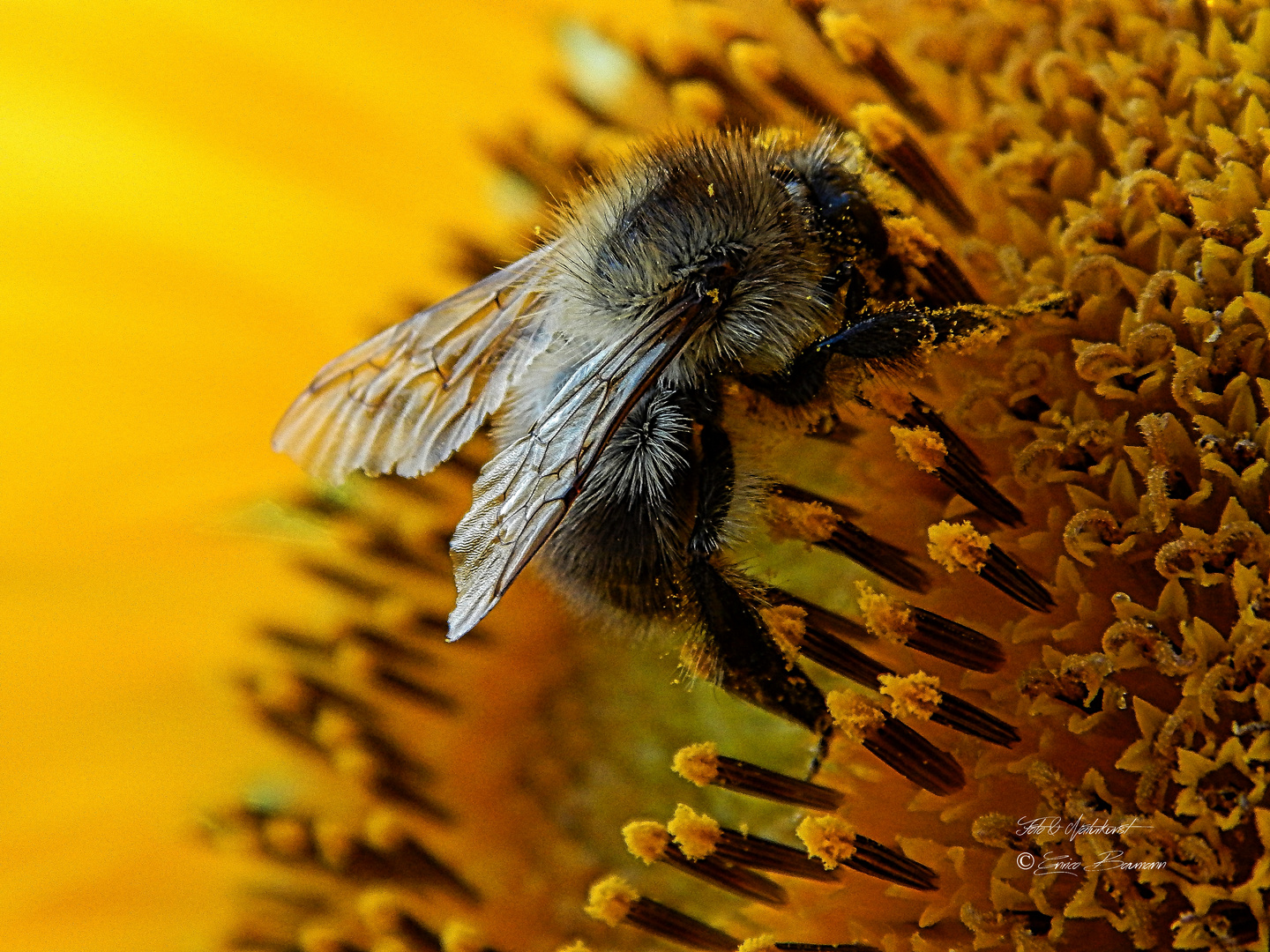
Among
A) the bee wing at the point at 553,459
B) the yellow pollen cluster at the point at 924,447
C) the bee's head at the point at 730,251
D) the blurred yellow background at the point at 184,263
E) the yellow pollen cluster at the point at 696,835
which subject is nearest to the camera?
the bee wing at the point at 553,459

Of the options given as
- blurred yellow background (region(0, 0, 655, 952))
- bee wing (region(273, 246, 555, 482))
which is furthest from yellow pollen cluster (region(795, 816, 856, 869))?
blurred yellow background (region(0, 0, 655, 952))

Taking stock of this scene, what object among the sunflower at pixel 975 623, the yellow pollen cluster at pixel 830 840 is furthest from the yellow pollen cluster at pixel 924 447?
the yellow pollen cluster at pixel 830 840

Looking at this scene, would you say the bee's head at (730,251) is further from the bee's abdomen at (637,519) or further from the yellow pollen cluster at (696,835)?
the yellow pollen cluster at (696,835)

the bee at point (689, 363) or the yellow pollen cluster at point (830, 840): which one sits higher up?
the bee at point (689, 363)

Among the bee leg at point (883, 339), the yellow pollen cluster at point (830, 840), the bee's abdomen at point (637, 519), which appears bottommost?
the yellow pollen cluster at point (830, 840)

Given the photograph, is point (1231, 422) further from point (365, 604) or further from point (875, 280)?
point (365, 604)

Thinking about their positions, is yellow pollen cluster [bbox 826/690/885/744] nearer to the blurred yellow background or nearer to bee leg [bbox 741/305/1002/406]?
bee leg [bbox 741/305/1002/406]
